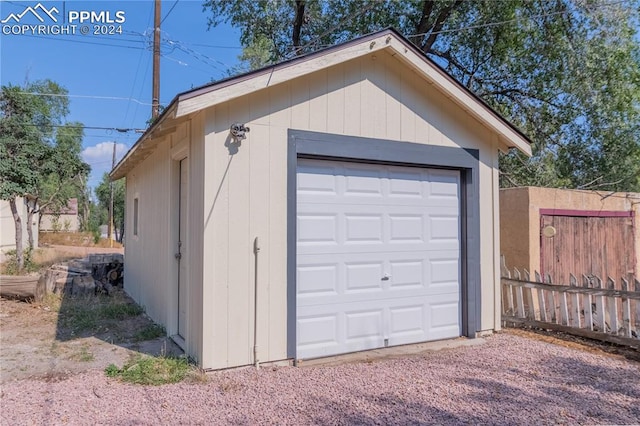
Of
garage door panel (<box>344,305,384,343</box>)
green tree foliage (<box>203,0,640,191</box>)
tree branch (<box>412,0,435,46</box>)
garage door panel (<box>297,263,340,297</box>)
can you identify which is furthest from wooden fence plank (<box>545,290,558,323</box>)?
tree branch (<box>412,0,435,46</box>)

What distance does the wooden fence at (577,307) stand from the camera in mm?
5492

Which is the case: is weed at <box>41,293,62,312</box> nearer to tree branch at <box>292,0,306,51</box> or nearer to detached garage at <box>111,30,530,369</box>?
detached garage at <box>111,30,530,369</box>

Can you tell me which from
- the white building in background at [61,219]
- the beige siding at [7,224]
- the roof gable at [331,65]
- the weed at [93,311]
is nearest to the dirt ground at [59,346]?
the weed at [93,311]

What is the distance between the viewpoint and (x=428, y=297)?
5895mm

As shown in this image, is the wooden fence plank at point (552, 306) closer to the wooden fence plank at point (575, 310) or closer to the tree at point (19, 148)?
the wooden fence plank at point (575, 310)

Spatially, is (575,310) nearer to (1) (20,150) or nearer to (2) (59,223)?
(1) (20,150)

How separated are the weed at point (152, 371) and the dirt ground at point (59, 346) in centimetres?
32

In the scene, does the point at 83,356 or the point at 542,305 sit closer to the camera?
the point at 83,356

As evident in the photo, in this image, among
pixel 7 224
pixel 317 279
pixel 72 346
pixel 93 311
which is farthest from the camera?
pixel 7 224

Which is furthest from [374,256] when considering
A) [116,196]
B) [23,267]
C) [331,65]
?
[116,196]

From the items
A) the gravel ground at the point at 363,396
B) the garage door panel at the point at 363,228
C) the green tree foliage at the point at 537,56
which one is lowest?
the gravel ground at the point at 363,396

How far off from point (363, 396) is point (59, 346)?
407cm

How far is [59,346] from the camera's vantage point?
555 cm

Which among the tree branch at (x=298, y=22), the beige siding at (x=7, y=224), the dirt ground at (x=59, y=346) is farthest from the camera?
the beige siding at (x=7, y=224)
